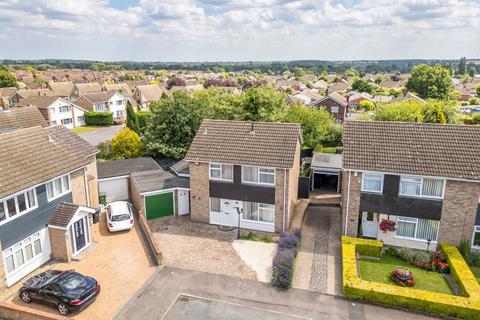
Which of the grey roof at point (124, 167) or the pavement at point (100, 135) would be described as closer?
the grey roof at point (124, 167)

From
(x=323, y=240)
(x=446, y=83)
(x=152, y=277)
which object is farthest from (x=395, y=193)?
(x=446, y=83)

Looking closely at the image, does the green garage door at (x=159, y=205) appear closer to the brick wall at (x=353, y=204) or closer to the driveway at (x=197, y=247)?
the driveway at (x=197, y=247)

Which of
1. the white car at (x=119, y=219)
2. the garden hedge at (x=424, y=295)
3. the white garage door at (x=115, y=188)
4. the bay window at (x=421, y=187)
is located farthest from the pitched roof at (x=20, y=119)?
the bay window at (x=421, y=187)

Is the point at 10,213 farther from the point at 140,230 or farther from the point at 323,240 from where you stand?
the point at 323,240

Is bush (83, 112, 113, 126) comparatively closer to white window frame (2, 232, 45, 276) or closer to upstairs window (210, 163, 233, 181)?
upstairs window (210, 163, 233, 181)

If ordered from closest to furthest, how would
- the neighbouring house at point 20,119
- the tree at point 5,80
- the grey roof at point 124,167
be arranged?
1. the grey roof at point 124,167
2. the neighbouring house at point 20,119
3. the tree at point 5,80

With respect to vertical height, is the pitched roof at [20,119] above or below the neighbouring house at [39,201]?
above

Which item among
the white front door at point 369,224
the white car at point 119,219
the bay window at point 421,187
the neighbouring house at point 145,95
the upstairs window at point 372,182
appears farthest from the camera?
the neighbouring house at point 145,95
